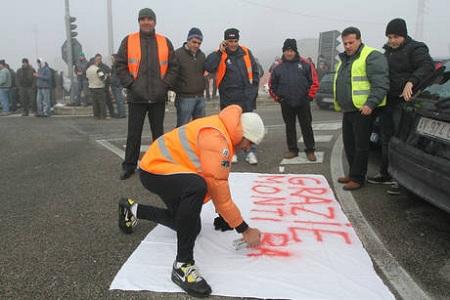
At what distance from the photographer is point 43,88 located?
13680 mm

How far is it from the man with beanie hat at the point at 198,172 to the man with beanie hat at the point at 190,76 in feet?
10.6

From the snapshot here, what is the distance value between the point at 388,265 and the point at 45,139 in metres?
7.54

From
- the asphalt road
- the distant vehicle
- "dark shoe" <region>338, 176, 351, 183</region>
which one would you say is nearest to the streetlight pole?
the distant vehicle

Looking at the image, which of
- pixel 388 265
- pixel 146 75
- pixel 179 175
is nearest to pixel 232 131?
pixel 179 175

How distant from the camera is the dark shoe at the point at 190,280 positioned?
9.76 ft

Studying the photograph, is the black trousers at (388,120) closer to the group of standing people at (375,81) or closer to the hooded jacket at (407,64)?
the group of standing people at (375,81)

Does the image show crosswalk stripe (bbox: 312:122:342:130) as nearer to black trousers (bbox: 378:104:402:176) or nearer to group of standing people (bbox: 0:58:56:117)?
black trousers (bbox: 378:104:402:176)

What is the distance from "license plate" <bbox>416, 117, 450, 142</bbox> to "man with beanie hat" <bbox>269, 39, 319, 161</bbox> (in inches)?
104

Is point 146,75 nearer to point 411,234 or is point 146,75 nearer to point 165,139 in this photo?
point 165,139

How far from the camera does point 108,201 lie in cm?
495

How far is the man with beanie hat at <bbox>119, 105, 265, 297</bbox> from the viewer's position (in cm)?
304

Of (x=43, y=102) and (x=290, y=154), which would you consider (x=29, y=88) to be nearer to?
(x=43, y=102)

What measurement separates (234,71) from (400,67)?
7.32 feet

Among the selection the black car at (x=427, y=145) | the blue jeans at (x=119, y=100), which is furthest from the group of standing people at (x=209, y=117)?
the blue jeans at (x=119, y=100)
